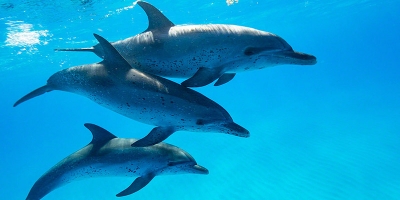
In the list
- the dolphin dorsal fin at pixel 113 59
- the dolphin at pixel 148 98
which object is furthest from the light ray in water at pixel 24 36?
the dolphin dorsal fin at pixel 113 59

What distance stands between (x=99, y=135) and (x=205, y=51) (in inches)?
123

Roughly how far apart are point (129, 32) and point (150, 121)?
30456 mm

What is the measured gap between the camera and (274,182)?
14734 mm

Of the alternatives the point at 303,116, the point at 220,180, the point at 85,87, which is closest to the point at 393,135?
the point at 303,116

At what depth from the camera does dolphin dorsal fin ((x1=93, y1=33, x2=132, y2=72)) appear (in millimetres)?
3715

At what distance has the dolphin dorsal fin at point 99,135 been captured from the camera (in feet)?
18.4

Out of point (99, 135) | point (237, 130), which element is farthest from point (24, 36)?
point (237, 130)

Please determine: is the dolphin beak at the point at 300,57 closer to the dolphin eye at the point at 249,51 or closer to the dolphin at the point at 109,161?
the dolphin eye at the point at 249,51

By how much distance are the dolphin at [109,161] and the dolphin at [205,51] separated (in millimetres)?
2186

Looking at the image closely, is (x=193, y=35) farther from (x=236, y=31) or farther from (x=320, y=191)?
(x=320, y=191)

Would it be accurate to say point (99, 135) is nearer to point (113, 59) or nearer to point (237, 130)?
point (113, 59)

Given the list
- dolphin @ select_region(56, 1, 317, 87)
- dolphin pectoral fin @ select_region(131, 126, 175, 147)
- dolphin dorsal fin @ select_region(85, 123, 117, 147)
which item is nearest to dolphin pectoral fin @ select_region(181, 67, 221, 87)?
dolphin @ select_region(56, 1, 317, 87)

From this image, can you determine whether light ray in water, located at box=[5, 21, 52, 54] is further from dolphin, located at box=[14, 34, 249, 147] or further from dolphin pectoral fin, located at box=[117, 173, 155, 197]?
dolphin, located at box=[14, 34, 249, 147]

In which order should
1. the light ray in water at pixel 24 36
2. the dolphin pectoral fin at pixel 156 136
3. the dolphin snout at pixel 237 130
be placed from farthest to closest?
the light ray in water at pixel 24 36 → the dolphin pectoral fin at pixel 156 136 → the dolphin snout at pixel 237 130
